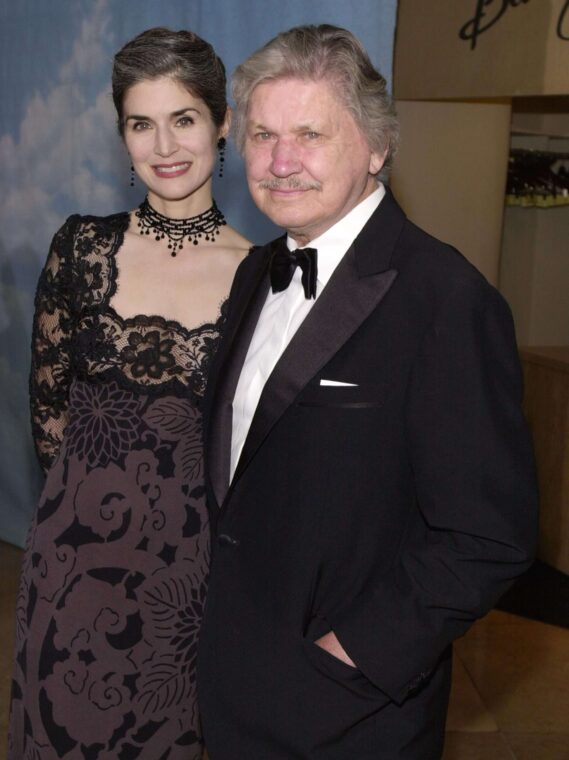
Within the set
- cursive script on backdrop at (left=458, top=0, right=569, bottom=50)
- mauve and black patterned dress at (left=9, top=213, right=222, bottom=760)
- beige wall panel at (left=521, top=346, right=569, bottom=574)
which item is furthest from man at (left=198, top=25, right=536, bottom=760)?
beige wall panel at (left=521, top=346, right=569, bottom=574)

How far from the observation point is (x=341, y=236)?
5.32 ft

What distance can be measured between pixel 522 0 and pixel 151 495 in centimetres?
274

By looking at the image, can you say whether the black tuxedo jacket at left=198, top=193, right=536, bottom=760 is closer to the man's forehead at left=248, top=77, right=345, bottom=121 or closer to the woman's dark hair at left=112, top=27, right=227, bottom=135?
the man's forehead at left=248, top=77, right=345, bottom=121

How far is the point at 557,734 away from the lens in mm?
3477

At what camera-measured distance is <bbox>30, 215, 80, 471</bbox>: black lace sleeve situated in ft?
7.24

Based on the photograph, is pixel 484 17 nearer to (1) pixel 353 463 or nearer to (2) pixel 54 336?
(2) pixel 54 336

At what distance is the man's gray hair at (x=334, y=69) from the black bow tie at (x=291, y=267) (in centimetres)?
19

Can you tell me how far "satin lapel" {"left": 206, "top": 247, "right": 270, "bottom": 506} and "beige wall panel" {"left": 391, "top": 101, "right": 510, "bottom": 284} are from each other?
269cm

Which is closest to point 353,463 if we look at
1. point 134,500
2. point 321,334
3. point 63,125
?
point 321,334

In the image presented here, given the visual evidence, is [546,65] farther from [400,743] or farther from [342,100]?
[400,743]

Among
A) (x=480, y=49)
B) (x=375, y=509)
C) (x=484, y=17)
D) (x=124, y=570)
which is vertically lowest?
(x=124, y=570)

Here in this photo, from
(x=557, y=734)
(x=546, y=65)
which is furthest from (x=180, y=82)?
(x=557, y=734)

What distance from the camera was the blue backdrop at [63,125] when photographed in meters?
4.07

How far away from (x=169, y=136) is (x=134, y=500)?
0.71 meters
